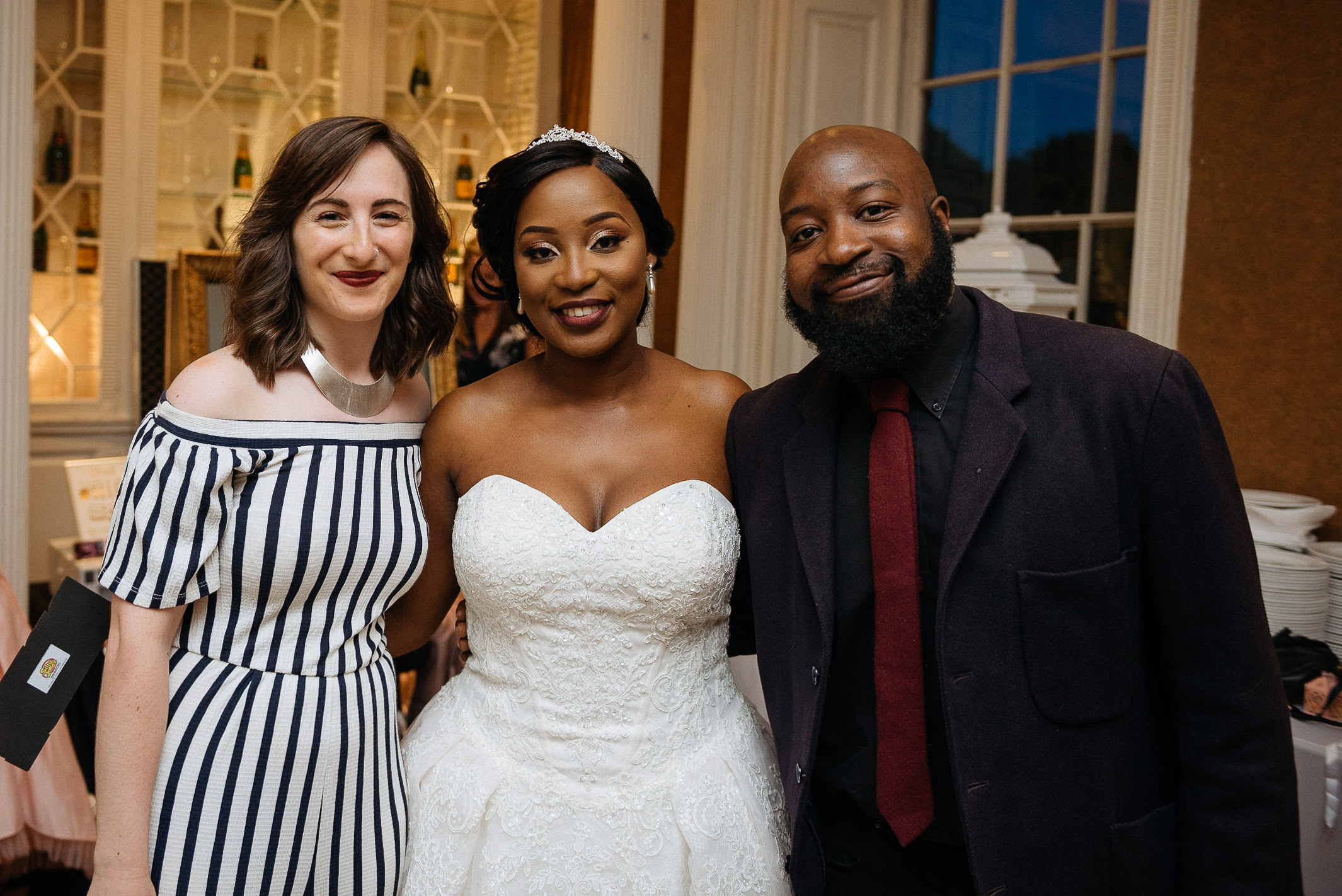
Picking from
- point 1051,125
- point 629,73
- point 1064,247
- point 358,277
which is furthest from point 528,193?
point 1051,125

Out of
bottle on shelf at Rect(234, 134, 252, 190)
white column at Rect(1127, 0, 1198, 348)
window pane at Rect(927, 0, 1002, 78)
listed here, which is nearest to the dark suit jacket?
white column at Rect(1127, 0, 1198, 348)

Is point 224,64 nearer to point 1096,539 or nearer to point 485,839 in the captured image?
point 485,839

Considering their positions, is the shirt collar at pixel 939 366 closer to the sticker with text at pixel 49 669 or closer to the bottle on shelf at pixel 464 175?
the sticker with text at pixel 49 669

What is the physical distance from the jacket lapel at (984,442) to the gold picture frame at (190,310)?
4.62 m

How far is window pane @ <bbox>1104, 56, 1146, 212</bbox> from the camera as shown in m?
3.48

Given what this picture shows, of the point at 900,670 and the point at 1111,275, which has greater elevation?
the point at 1111,275

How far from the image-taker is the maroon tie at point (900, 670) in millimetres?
1359

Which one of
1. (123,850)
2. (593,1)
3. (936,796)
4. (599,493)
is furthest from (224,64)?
(936,796)

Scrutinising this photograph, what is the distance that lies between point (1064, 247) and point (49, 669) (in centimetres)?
329

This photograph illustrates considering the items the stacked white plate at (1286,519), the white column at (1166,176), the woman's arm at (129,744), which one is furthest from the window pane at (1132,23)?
the woman's arm at (129,744)

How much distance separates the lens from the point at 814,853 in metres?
1.48

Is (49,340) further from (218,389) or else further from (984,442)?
(984,442)

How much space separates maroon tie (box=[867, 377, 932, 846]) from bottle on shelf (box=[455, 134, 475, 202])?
5065 mm

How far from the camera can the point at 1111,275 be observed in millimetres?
3562
